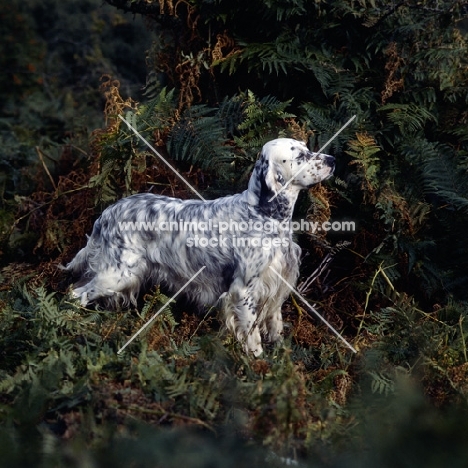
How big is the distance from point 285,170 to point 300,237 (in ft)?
3.14

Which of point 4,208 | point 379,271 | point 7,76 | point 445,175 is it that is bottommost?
point 7,76

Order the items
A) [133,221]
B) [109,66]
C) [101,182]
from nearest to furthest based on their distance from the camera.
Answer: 1. [133,221]
2. [101,182]
3. [109,66]

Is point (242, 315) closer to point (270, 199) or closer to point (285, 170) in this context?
point (270, 199)

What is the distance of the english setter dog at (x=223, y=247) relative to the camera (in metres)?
5.09

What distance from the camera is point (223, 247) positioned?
5.21 meters

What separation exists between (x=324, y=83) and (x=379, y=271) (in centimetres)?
152

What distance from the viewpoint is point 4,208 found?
6895mm

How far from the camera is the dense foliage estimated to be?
12.5ft

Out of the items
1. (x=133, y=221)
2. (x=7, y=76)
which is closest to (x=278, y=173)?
(x=133, y=221)

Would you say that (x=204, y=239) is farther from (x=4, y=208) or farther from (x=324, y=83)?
(x=4, y=208)
